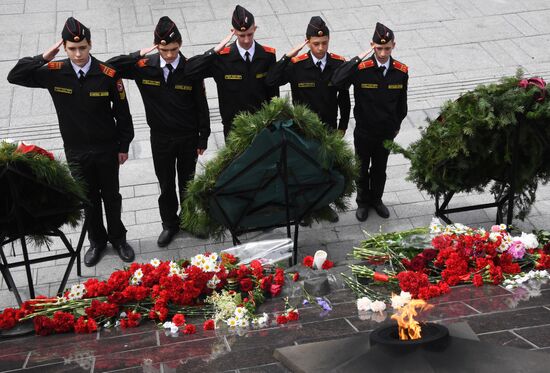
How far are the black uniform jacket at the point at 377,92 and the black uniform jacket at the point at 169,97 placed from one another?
123cm

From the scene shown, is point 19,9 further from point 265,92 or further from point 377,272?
point 377,272

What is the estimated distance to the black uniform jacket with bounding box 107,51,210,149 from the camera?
27.0 ft

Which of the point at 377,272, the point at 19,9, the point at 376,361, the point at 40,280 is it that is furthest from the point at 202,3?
the point at 376,361

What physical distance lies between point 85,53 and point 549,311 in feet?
14.7

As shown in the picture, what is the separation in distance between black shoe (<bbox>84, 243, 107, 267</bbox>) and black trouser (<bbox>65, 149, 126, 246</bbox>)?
0.04m

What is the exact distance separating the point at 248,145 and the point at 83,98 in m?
1.74

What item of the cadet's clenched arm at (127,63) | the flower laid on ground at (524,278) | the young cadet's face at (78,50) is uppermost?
the young cadet's face at (78,50)

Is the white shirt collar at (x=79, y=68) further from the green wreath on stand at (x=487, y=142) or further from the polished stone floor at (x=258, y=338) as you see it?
the polished stone floor at (x=258, y=338)

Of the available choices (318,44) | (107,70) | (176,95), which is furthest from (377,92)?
(107,70)

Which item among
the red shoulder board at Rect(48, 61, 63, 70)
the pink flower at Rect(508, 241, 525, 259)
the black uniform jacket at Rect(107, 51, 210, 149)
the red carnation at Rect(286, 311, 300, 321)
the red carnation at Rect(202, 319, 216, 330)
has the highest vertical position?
the red shoulder board at Rect(48, 61, 63, 70)

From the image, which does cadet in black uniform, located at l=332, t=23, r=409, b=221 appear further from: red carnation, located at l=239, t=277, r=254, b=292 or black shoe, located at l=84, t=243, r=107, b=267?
red carnation, located at l=239, t=277, r=254, b=292

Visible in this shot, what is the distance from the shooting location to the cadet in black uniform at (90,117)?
789 cm

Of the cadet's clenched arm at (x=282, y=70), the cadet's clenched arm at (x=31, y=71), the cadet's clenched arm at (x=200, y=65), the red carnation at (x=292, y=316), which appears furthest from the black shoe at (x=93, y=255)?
the red carnation at (x=292, y=316)

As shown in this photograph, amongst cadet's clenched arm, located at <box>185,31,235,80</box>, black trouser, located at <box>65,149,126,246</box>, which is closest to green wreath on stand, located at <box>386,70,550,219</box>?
cadet's clenched arm, located at <box>185,31,235,80</box>
